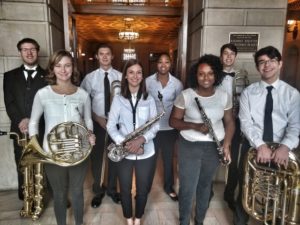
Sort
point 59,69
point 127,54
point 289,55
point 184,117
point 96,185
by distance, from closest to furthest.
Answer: point 59,69
point 184,117
point 96,185
point 289,55
point 127,54

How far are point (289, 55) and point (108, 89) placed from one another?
7.80 metres

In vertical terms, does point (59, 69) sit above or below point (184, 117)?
above

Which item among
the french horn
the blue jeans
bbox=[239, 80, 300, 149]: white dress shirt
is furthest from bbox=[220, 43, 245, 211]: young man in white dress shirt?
the french horn

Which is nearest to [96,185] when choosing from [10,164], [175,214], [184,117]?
[175,214]

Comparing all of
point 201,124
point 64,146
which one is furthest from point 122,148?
point 201,124

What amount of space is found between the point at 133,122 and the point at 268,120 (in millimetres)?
1229

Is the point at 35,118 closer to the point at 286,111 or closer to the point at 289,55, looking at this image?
the point at 286,111

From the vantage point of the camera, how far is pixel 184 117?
2385 mm

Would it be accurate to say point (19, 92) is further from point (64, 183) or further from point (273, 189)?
point (273, 189)

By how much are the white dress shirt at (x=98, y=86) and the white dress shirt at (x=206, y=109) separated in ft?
3.94

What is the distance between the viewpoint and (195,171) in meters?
2.32

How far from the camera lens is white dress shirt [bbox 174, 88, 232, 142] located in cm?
226

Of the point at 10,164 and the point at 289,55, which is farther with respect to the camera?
the point at 289,55

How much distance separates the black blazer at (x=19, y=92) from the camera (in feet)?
A: 9.46
